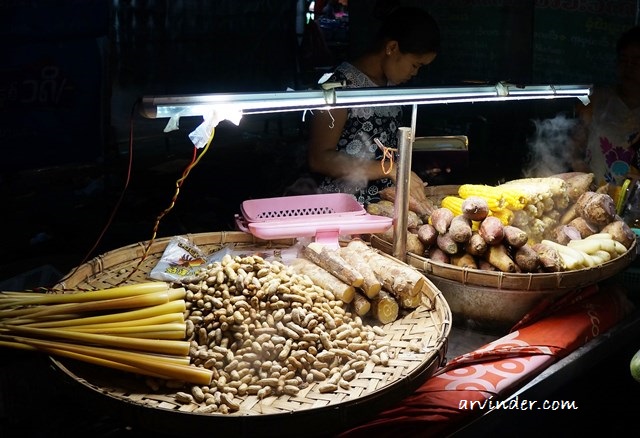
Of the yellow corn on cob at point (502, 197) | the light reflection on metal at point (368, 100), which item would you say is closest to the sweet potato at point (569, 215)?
the yellow corn on cob at point (502, 197)

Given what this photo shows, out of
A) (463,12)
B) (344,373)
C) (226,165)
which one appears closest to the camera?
(344,373)

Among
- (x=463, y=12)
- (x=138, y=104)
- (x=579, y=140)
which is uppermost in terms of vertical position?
(x=463, y=12)

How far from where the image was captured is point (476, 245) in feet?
8.90

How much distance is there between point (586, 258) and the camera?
2.86 m

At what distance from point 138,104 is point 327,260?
1.07 metres

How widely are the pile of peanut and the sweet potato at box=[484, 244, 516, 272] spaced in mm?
715

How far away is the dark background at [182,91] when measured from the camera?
5359 mm

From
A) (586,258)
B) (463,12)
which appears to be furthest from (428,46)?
(463,12)

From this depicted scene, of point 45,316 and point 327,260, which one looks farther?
point 327,260

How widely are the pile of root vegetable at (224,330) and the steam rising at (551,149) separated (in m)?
2.10

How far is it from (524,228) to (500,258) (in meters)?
0.54

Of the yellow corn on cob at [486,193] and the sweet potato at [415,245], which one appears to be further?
the yellow corn on cob at [486,193]

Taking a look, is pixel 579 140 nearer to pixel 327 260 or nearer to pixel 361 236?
pixel 361 236

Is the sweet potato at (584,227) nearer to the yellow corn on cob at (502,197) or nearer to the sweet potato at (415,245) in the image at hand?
the yellow corn on cob at (502,197)
